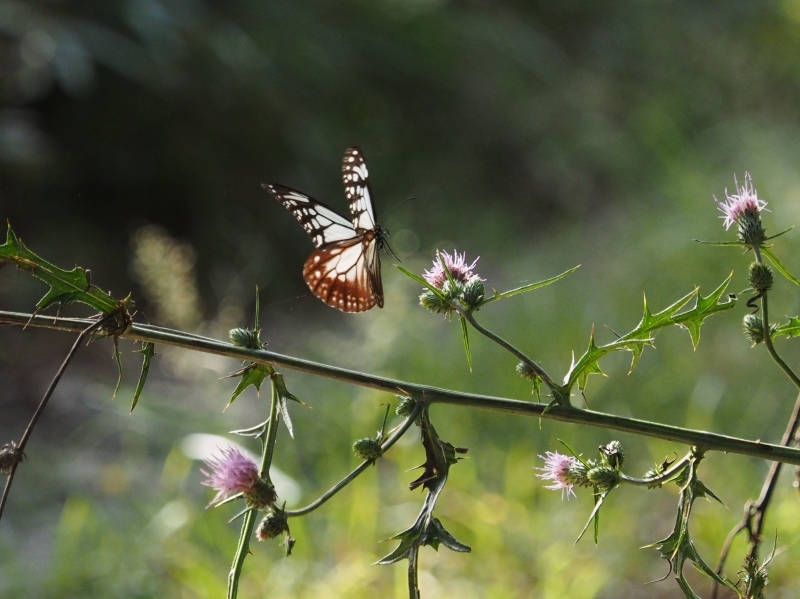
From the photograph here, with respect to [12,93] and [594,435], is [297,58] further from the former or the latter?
[594,435]

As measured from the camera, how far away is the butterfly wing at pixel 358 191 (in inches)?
70.6

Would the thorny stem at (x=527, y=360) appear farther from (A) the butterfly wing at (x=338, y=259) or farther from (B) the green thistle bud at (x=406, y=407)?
(A) the butterfly wing at (x=338, y=259)

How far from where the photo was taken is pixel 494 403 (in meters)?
0.96

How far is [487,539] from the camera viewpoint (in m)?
3.08

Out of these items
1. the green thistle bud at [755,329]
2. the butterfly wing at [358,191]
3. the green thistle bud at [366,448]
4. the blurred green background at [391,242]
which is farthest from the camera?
the blurred green background at [391,242]

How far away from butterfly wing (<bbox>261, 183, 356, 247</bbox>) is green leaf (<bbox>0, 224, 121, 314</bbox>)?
922mm

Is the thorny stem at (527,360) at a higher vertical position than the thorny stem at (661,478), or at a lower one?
higher

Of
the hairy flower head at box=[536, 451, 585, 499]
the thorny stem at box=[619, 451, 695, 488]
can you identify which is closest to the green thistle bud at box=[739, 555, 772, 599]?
the thorny stem at box=[619, 451, 695, 488]

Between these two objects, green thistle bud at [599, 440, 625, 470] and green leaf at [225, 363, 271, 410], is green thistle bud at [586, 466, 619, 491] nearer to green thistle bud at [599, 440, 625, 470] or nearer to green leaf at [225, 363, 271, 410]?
green thistle bud at [599, 440, 625, 470]

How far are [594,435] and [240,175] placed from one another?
388 centimetres

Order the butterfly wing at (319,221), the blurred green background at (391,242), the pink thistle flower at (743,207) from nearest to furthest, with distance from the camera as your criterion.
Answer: the pink thistle flower at (743,207) < the butterfly wing at (319,221) < the blurred green background at (391,242)

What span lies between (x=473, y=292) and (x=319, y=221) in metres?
0.94

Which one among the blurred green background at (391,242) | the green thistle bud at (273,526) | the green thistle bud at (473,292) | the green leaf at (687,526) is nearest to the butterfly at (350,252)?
the green thistle bud at (473,292)

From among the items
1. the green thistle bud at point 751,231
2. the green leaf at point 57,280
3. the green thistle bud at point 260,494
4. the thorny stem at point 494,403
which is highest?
the green thistle bud at point 751,231
